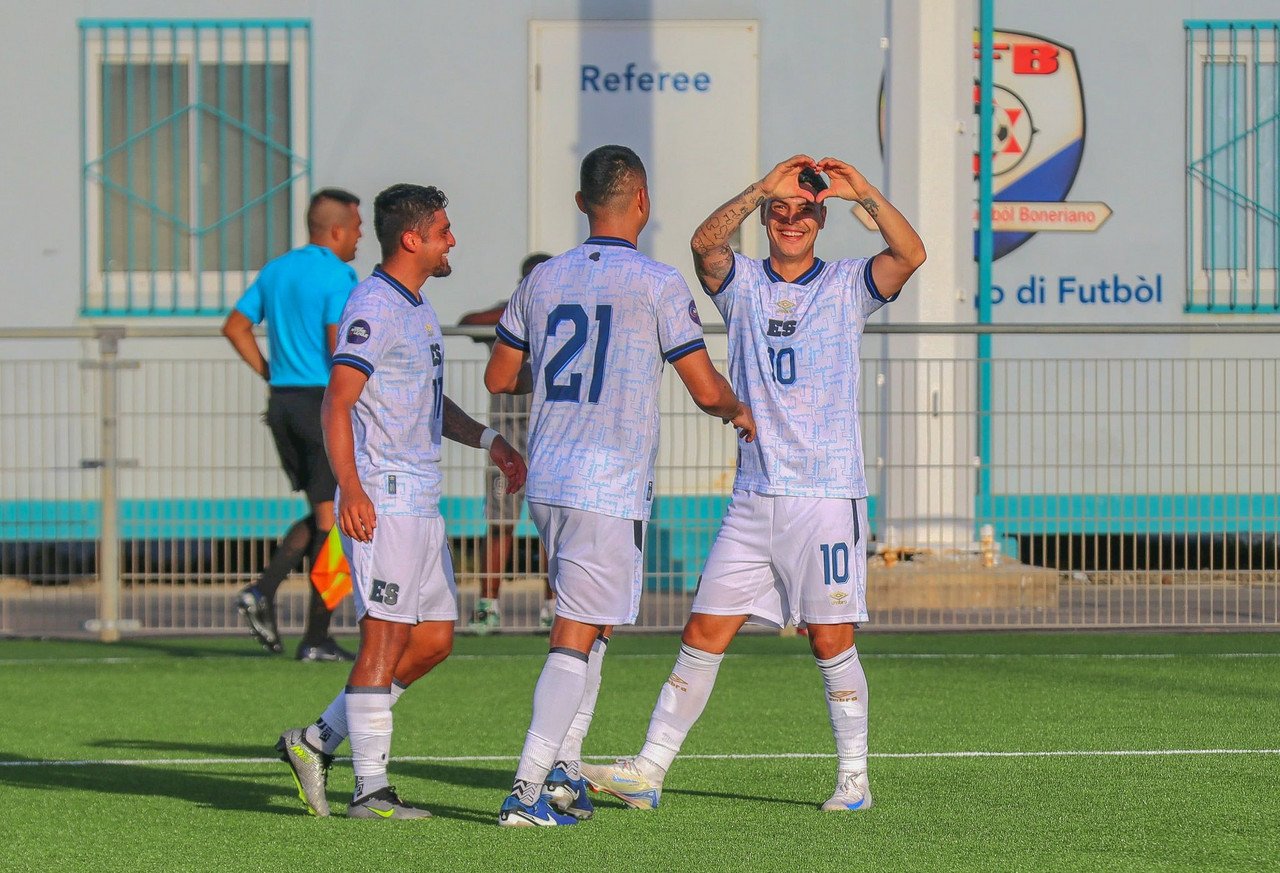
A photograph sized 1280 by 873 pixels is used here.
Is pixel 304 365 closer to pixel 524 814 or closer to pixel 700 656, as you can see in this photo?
pixel 700 656

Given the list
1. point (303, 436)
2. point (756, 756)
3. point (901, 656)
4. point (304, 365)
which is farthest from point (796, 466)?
point (304, 365)

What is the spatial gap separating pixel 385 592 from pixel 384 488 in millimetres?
288

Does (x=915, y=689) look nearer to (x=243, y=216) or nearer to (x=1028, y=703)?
(x=1028, y=703)

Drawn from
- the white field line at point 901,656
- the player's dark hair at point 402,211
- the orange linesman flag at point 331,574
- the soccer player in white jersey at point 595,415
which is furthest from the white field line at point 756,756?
the white field line at point 901,656

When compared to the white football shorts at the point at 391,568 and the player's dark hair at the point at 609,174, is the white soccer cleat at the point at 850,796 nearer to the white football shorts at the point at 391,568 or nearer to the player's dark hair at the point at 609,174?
the white football shorts at the point at 391,568

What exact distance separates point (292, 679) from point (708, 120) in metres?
5.31

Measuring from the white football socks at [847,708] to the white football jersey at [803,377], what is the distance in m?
0.49

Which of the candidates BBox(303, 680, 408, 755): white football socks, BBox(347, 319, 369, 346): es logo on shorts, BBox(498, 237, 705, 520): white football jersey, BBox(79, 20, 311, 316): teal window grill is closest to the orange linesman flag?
BBox(303, 680, 408, 755): white football socks

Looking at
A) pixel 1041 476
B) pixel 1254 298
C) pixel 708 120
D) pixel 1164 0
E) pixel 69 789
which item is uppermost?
pixel 1164 0

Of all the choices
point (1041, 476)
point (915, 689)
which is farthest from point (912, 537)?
point (915, 689)

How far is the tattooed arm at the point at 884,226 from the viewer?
18.4 feet

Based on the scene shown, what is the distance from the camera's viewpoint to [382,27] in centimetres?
1278

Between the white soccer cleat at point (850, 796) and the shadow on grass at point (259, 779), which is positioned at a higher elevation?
the white soccer cleat at point (850, 796)

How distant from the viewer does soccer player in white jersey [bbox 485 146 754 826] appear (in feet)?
17.7
